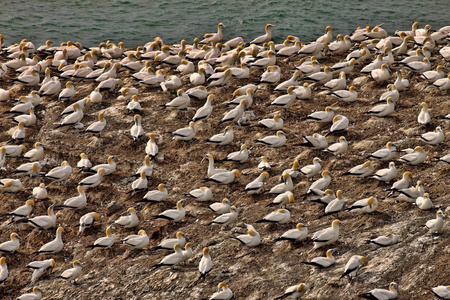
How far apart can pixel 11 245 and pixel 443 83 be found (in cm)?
1208

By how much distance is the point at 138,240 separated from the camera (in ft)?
43.9

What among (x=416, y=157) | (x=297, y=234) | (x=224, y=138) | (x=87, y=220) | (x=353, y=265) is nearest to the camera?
(x=353, y=265)

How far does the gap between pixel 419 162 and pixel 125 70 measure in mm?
10704

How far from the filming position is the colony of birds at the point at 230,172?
12281 millimetres

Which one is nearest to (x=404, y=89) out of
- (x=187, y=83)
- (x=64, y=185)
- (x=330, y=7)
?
(x=187, y=83)

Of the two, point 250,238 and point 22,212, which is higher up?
point 250,238

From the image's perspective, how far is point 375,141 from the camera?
16.5m

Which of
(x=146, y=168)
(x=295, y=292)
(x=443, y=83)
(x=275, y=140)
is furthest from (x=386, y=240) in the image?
(x=443, y=83)

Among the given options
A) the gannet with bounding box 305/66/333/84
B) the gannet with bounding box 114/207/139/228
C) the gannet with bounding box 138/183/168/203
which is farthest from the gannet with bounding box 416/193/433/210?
the gannet with bounding box 305/66/333/84

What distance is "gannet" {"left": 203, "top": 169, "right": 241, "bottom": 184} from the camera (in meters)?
15.3

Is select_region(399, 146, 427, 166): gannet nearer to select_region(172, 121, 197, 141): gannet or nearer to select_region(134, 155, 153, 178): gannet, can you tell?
select_region(172, 121, 197, 141): gannet

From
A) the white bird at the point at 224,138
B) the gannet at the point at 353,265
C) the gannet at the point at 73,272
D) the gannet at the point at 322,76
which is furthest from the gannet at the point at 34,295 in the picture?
the gannet at the point at 322,76

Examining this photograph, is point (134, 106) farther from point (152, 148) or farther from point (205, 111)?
point (152, 148)

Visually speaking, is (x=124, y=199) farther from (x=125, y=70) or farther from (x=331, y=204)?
(x=125, y=70)
